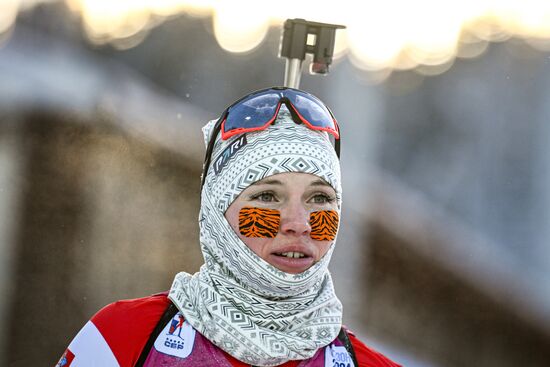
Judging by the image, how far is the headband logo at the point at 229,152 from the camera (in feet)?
7.91

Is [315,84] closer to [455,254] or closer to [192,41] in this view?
[192,41]

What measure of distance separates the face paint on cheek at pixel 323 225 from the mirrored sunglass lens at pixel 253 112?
0.32m

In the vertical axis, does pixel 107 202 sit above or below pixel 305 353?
below

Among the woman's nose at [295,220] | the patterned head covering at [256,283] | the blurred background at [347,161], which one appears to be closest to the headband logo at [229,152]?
the patterned head covering at [256,283]

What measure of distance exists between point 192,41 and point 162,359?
327 cm

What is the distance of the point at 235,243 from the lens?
7.57 ft

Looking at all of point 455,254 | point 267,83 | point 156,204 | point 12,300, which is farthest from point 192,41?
point 455,254

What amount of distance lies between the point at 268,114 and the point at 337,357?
0.72 m

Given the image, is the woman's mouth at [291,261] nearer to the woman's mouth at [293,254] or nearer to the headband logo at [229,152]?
the woman's mouth at [293,254]

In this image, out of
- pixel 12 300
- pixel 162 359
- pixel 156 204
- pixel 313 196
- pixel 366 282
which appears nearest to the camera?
→ pixel 162 359

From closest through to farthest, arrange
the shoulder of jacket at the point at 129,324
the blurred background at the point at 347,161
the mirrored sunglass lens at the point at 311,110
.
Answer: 1. the shoulder of jacket at the point at 129,324
2. the mirrored sunglass lens at the point at 311,110
3. the blurred background at the point at 347,161

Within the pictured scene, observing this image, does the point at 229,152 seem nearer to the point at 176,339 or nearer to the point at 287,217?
the point at 287,217

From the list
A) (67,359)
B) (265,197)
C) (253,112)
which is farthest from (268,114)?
(67,359)

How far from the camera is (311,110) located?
248 cm
